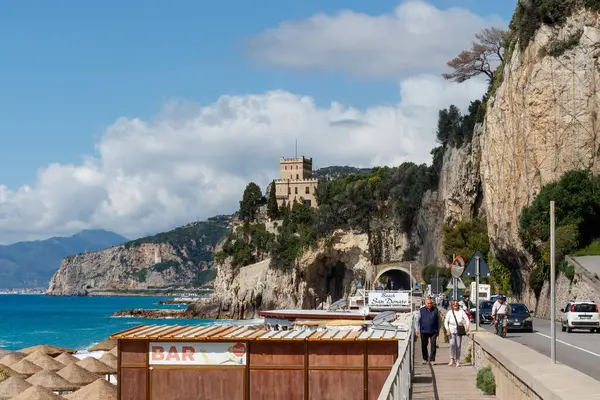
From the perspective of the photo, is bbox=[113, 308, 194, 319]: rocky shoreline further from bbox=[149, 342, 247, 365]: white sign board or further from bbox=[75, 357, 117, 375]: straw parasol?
bbox=[149, 342, 247, 365]: white sign board

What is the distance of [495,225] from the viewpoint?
216 feet

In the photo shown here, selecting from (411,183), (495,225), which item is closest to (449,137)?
(411,183)

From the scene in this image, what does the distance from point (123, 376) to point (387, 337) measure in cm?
Result: 600

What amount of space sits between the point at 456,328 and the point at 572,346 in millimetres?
7187

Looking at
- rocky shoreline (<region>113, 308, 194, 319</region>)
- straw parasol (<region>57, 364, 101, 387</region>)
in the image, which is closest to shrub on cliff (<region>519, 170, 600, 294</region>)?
straw parasol (<region>57, 364, 101, 387</region>)

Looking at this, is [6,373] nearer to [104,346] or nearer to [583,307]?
[104,346]

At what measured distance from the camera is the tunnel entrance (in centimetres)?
12044

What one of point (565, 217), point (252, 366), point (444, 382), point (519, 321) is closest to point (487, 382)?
point (444, 382)

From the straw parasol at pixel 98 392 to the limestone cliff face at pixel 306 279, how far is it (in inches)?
3564

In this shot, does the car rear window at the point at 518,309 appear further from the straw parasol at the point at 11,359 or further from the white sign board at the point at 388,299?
the white sign board at the point at 388,299

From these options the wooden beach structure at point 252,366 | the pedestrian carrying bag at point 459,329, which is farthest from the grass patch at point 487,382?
the pedestrian carrying bag at point 459,329

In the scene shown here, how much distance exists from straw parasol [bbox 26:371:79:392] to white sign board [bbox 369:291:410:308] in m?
27.7

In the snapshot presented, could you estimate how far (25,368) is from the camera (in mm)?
39531

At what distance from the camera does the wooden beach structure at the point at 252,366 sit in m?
21.0
